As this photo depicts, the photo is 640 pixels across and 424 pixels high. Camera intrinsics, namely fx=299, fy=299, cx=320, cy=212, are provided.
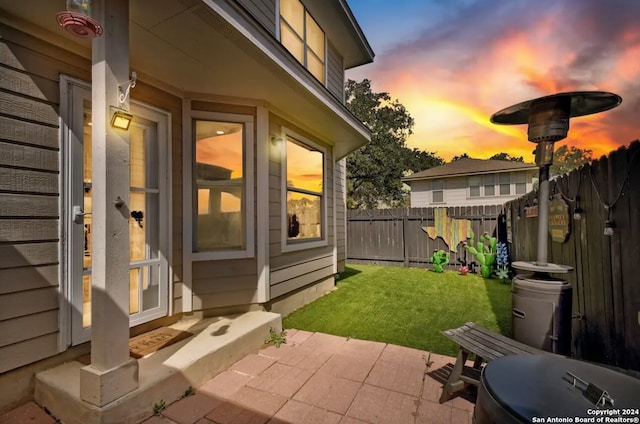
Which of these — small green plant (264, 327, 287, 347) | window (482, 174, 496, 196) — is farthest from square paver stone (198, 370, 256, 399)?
window (482, 174, 496, 196)

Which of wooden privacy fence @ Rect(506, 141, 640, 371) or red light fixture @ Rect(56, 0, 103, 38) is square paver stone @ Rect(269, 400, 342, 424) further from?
red light fixture @ Rect(56, 0, 103, 38)

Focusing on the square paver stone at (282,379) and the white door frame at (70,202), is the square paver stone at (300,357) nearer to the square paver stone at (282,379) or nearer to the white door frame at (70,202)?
the square paver stone at (282,379)

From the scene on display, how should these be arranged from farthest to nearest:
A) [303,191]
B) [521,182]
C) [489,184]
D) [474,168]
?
1. [474,168]
2. [489,184]
3. [521,182]
4. [303,191]

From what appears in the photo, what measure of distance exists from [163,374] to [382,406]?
5.25 feet

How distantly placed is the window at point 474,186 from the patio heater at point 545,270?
14.3 meters

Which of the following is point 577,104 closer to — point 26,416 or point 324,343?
point 324,343

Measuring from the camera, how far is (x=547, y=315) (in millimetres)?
2195

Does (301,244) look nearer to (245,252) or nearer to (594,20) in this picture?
(245,252)

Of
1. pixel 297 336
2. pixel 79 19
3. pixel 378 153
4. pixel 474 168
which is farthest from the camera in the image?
pixel 378 153

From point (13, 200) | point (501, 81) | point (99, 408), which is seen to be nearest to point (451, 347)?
point (99, 408)

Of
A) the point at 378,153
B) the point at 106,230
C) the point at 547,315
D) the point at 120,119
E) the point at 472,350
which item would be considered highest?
the point at 378,153

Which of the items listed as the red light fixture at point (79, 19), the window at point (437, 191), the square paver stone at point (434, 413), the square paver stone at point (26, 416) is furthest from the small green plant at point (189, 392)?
the window at point (437, 191)

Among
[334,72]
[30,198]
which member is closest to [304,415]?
[30,198]

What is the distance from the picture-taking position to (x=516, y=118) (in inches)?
110
